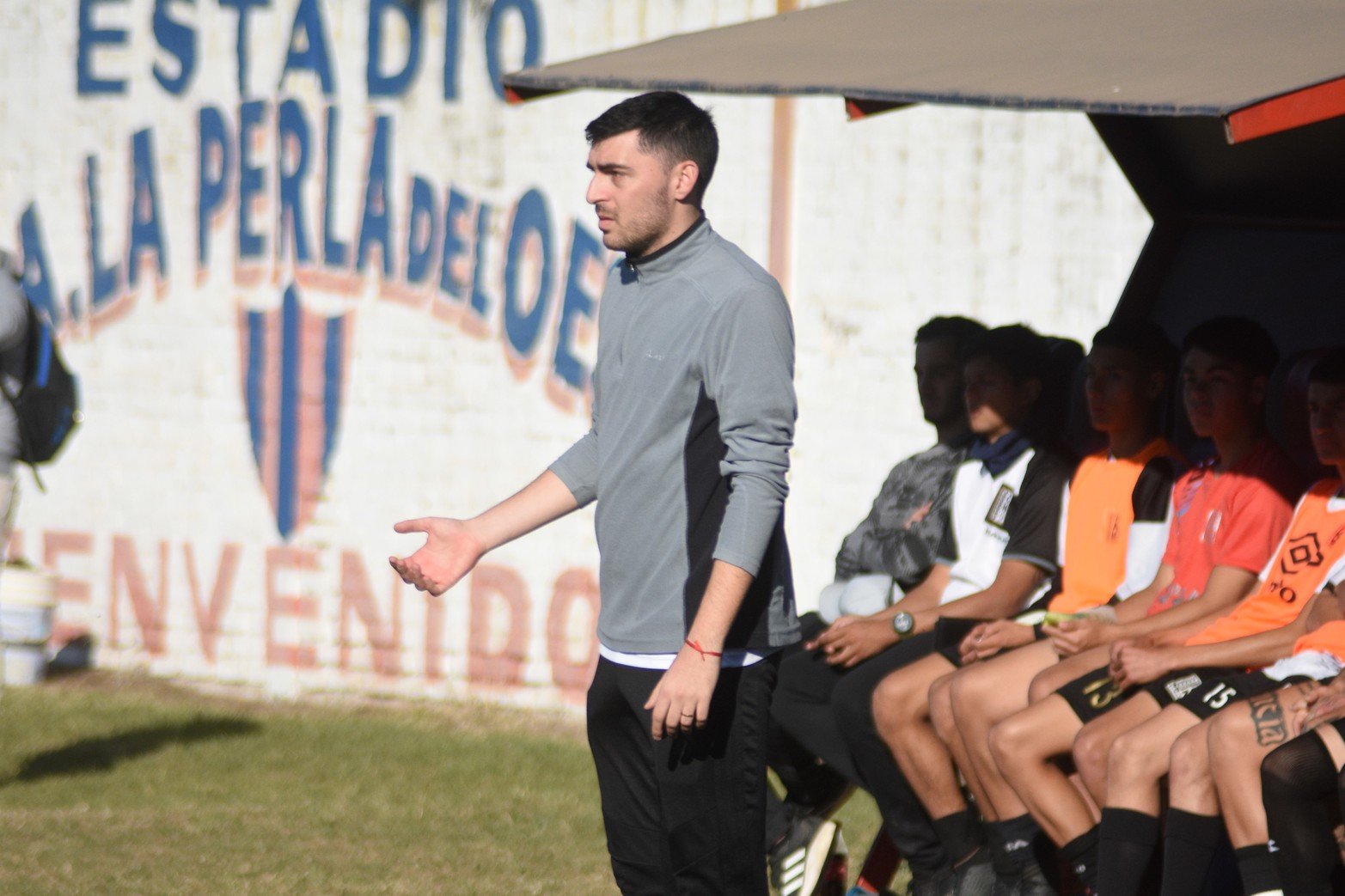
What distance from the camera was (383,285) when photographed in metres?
7.65

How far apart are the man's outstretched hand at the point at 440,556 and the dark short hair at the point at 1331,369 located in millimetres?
1961

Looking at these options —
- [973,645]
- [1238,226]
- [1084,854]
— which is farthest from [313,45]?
[1084,854]

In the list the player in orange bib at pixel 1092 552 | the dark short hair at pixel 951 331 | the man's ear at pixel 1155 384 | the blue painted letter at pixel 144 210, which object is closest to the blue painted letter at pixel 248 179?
the blue painted letter at pixel 144 210

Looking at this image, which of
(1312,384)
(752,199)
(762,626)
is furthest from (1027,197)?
(762,626)

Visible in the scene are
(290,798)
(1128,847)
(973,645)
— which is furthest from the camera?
(290,798)

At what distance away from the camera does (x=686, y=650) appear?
10.1 ft

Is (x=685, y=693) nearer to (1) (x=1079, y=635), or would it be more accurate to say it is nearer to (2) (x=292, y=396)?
(1) (x=1079, y=635)

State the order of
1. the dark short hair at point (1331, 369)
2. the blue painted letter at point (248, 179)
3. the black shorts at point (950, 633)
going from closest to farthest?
the dark short hair at point (1331, 369) → the black shorts at point (950, 633) → the blue painted letter at point (248, 179)

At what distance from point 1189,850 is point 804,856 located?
130 cm

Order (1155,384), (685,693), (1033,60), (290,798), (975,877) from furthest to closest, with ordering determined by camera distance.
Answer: (290,798) → (1155,384) → (975,877) → (1033,60) → (685,693)

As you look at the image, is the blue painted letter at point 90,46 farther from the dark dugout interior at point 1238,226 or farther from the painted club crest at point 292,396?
the dark dugout interior at point 1238,226

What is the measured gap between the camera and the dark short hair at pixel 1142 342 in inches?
183

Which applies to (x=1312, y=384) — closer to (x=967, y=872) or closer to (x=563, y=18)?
(x=967, y=872)

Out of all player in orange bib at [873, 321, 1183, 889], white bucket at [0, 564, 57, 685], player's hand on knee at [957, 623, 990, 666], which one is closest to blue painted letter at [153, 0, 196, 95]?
white bucket at [0, 564, 57, 685]
